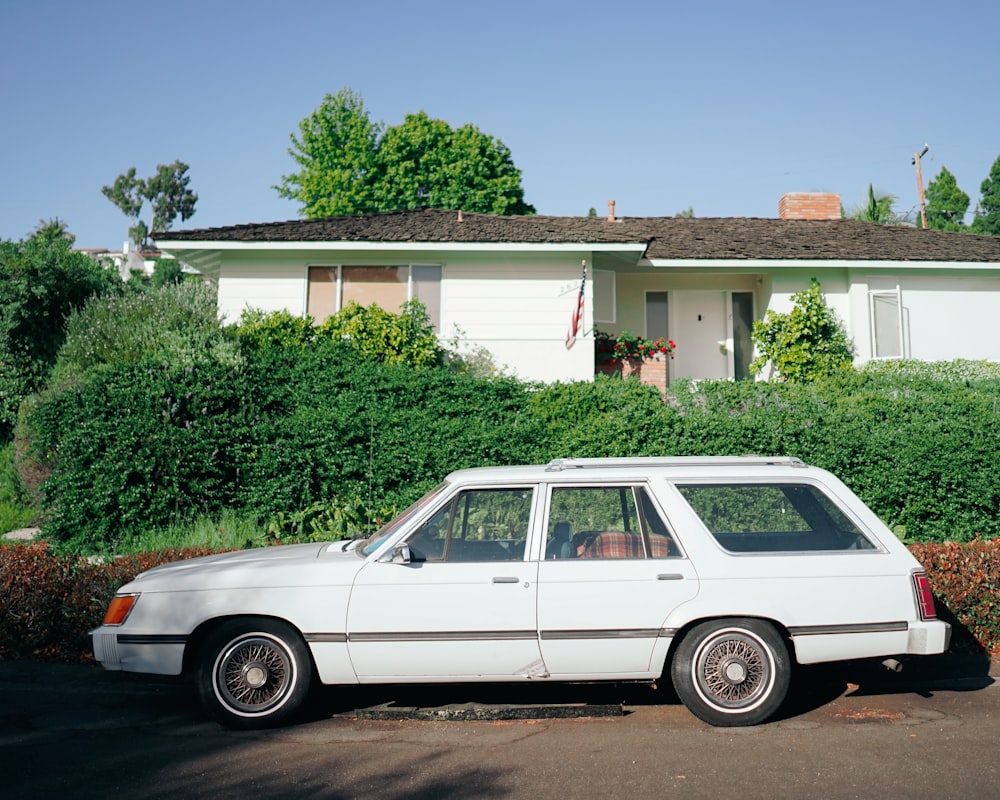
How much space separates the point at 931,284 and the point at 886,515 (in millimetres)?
9517

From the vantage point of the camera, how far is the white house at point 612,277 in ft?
51.8

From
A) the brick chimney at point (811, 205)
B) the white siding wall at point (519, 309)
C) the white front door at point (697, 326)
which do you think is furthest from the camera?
the brick chimney at point (811, 205)

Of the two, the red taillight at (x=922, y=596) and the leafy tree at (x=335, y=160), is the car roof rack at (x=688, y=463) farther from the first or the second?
the leafy tree at (x=335, y=160)

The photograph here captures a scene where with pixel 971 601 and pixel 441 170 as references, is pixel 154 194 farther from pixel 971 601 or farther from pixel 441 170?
pixel 971 601

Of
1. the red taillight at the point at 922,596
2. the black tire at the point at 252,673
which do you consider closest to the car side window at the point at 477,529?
the black tire at the point at 252,673

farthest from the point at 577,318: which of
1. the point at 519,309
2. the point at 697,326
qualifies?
the point at 697,326

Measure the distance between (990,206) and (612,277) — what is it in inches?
1939

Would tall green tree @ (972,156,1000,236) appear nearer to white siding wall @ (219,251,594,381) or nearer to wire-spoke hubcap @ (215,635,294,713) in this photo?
white siding wall @ (219,251,594,381)

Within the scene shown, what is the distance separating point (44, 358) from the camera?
1750cm

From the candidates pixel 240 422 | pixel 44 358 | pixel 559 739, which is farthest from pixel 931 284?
pixel 44 358

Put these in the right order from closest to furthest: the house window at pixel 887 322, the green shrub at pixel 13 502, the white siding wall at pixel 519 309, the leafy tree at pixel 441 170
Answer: the green shrub at pixel 13 502 < the white siding wall at pixel 519 309 < the house window at pixel 887 322 < the leafy tree at pixel 441 170

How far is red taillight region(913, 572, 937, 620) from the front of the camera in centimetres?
531

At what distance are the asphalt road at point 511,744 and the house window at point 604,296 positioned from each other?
11359 millimetres

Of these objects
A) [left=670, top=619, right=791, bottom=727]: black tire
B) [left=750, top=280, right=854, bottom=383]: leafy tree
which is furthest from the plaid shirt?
[left=750, top=280, right=854, bottom=383]: leafy tree
